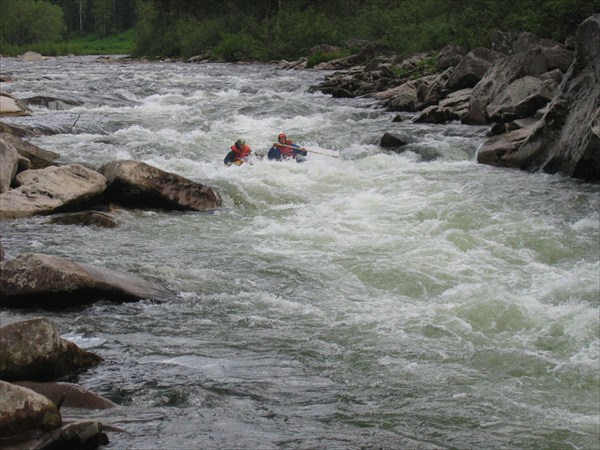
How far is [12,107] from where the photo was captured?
20.5 metres

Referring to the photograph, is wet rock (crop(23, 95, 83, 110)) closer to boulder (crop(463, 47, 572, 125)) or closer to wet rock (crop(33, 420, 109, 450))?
boulder (crop(463, 47, 572, 125))

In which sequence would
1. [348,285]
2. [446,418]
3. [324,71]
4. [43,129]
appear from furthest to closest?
[324,71] < [43,129] < [348,285] < [446,418]

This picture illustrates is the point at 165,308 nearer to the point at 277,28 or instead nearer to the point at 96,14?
the point at 277,28

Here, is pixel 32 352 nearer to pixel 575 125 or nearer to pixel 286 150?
pixel 286 150

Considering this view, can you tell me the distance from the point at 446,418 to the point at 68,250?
5.76m

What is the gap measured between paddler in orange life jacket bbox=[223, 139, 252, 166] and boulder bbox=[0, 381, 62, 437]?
10.8m

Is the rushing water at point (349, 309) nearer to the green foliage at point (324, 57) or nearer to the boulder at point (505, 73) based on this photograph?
the boulder at point (505, 73)

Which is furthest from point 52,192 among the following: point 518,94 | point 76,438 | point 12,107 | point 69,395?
point 518,94

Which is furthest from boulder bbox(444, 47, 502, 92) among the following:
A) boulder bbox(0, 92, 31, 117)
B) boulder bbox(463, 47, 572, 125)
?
boulder bbox(0, 92, 31, 117)

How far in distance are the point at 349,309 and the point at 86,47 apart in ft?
296

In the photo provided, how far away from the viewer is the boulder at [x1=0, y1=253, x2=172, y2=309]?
7.39m

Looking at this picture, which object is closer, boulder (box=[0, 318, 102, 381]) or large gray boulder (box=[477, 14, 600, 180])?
boulder (box=[0, 318, 102, 381])

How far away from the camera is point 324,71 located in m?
39.6

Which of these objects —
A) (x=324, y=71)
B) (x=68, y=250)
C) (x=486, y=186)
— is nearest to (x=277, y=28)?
(x=324, y=71)
